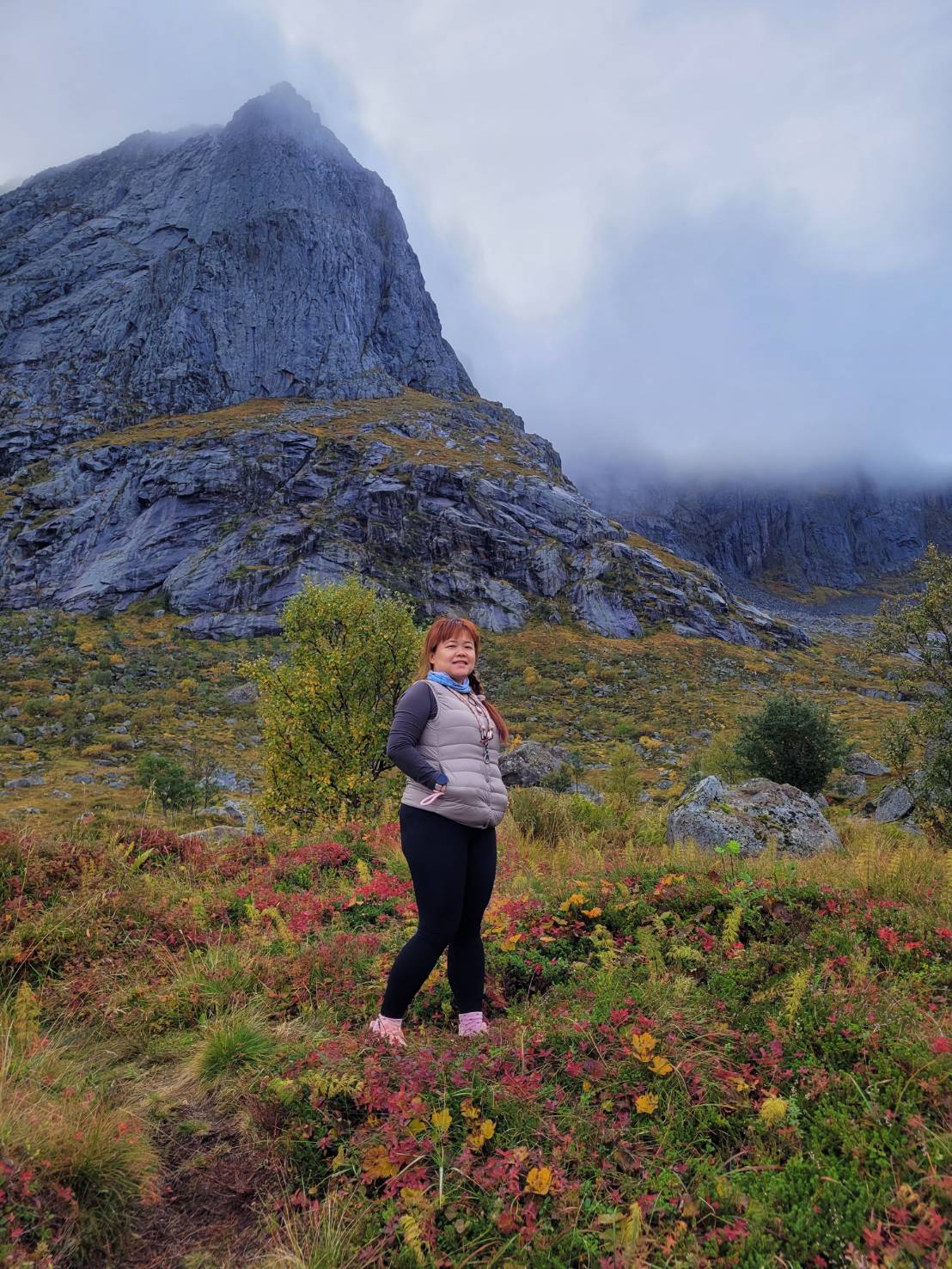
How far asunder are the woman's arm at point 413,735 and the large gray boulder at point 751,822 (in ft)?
18.6

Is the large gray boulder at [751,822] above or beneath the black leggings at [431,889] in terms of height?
beneath

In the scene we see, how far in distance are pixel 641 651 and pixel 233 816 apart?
35945mm

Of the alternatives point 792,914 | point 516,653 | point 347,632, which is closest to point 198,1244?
point 792,914

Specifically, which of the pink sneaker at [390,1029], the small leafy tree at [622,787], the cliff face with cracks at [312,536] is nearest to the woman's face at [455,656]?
the pink sneaker at [390,1029]

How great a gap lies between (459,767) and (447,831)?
0.40 m

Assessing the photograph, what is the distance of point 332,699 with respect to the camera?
1298 cm

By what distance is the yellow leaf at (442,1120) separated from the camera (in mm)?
2768

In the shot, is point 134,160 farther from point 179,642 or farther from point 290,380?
point 179,642

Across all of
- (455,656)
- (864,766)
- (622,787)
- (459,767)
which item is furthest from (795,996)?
(864,766)

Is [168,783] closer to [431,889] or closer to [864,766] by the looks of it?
[431,889]

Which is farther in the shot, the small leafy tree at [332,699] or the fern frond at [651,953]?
the small leafy tree at [332,699]

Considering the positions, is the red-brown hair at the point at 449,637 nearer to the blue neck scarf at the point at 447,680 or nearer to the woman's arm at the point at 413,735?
the blue neck scarf at the point at 447,680

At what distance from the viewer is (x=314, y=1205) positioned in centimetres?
254

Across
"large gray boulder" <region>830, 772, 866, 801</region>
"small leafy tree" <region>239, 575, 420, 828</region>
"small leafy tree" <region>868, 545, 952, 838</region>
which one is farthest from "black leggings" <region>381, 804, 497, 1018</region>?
"large gray boulder" <region>830, 772, 866, 801</region>
